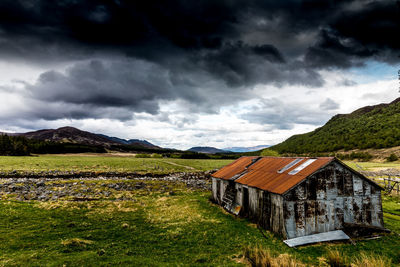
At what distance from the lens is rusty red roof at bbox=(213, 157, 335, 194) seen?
15.9 m

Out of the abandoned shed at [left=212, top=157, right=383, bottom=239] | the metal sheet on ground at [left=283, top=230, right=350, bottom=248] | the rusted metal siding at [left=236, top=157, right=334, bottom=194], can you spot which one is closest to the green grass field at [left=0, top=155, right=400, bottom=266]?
the metal sheet on ground at [left=283, top=230, right=350, bottom=248]

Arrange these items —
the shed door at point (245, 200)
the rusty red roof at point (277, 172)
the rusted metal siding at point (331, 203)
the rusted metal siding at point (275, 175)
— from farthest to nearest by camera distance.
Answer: the shed door at point (245, 200) < the rusty red roof at point (277, 172) < the rusted metal siding at point (275, 175) < the rusted metal siding at point (331, 203)

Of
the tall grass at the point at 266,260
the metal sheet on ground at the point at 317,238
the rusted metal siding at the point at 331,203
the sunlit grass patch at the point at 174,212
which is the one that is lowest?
the sunlit grass patch at the point at 174,212

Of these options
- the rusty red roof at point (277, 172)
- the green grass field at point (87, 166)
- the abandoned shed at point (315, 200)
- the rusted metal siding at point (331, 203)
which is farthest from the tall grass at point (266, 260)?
the green grass field at point (87, 166)

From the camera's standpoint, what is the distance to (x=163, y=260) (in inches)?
468

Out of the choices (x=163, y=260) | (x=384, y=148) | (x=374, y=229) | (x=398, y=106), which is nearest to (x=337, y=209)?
(x=374, y=229)

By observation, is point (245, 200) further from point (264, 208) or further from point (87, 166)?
point (87, 166)

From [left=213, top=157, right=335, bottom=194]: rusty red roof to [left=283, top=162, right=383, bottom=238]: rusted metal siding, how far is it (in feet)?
1.79

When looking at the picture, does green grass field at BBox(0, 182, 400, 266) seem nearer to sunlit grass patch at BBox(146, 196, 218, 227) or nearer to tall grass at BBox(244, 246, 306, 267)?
sunlit grass patch at BBox(146, 196, 218, 227)

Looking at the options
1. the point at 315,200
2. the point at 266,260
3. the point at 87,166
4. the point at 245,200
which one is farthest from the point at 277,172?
the point at 87,166

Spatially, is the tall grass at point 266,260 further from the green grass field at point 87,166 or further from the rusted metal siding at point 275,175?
the green grass field at point 87,166

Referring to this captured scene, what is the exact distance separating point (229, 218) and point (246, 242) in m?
5.57

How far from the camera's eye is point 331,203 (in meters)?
15.6

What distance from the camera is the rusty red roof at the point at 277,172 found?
15883 millimetres
